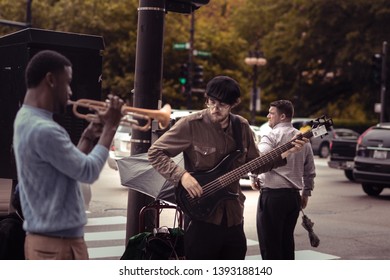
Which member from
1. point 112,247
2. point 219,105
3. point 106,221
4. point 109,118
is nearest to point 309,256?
point 112,247

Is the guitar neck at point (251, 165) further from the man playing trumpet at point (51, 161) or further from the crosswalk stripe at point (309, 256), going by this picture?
the crosswalk stripe at point (309, 256)

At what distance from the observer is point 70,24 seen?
41.3m

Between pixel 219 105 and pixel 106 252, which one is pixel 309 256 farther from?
pixel 219 105

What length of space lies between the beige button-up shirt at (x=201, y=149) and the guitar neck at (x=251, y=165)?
89 mm

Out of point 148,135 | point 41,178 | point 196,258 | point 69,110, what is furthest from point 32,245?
point 148,135

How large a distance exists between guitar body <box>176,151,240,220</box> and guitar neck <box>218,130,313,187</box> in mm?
56

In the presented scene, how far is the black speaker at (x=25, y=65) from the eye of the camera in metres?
5.53

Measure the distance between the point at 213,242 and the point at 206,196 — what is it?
11.7 inches

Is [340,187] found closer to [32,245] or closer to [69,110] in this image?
[69,110]

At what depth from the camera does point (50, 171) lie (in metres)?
3.51

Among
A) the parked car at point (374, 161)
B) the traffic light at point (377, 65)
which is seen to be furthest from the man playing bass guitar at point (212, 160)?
the traffic light at point (377, 65)

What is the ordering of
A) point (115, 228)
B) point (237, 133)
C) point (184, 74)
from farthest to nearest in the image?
point (184, 74) → point (115, 228) → point (237, 133)

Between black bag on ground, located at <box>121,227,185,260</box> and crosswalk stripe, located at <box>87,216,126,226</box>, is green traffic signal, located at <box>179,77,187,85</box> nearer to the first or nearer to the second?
crosswalk stripe, located at <box>87,216,126,226</box>

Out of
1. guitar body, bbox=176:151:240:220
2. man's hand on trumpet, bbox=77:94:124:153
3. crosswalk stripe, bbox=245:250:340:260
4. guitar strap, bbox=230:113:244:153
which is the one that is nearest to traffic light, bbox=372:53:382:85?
crosswalk stripe, bbox=245:250:340:260
